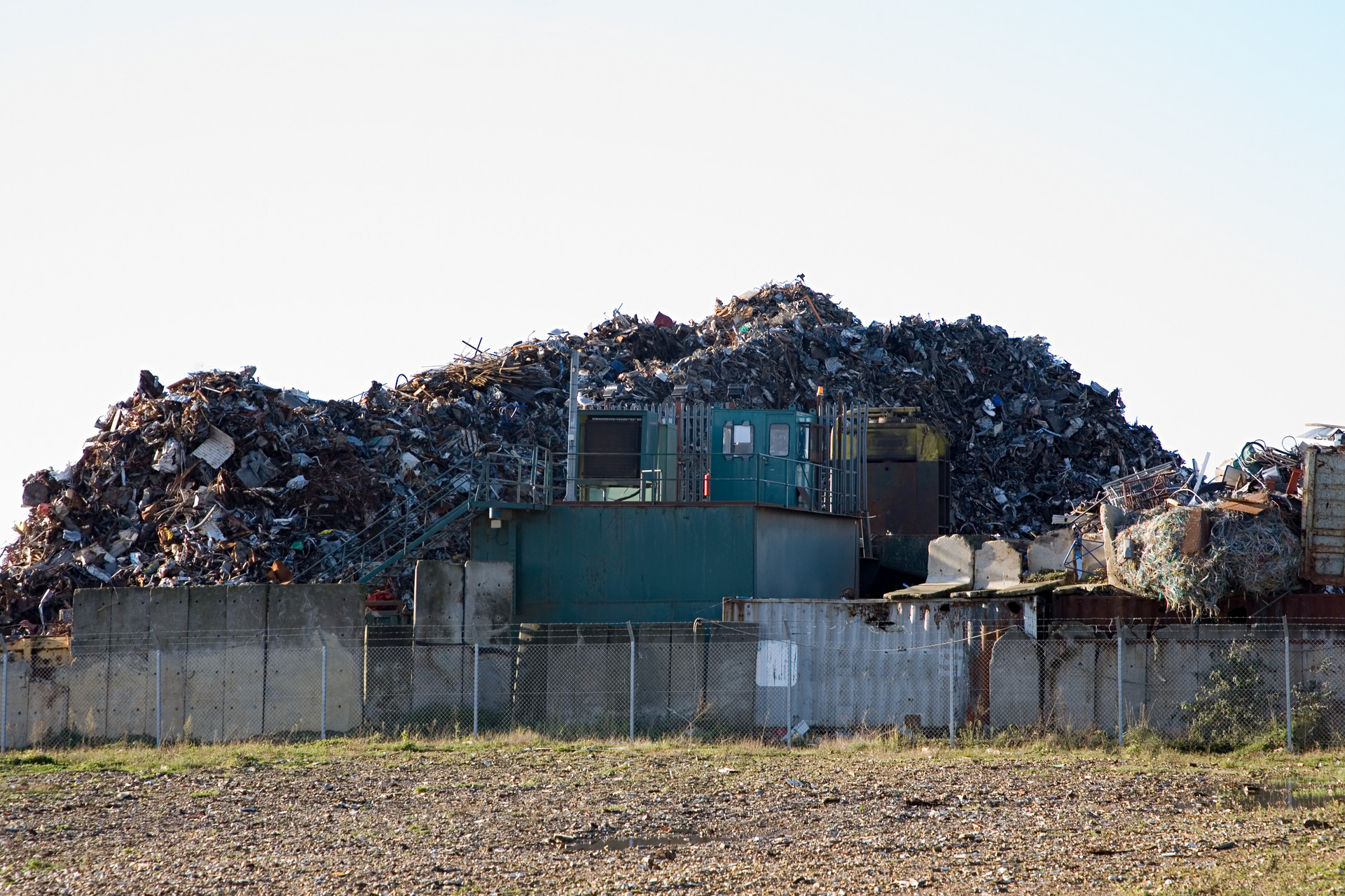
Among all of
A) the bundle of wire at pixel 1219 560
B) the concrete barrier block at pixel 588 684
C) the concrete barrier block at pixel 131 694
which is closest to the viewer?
the bundle of wire at pixel 1219 560

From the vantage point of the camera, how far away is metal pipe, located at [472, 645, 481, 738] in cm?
2042

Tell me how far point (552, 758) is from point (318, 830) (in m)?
5.18

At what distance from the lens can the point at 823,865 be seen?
11.7m

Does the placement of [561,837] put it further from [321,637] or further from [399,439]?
[399,439]

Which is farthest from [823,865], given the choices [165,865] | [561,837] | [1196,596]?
[1196,596]

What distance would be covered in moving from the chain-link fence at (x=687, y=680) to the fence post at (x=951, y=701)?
5 centimetres

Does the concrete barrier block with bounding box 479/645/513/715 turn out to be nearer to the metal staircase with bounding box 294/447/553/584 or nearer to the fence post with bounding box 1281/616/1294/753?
the metal staircase with bounding box 294/447/553/584

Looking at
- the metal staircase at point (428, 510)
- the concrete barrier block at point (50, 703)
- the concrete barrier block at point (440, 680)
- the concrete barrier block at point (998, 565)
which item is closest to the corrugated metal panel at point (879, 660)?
the concrete barrier block at point (998, 565)

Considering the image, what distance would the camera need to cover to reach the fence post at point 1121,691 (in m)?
18.4

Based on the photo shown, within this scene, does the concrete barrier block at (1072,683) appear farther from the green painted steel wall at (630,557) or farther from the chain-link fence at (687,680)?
the green painted steel wall at (630,557)

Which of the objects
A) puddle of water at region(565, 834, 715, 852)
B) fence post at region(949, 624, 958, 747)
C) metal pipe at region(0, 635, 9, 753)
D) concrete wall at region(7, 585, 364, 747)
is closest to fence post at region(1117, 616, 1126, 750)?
fence post at region(949, 624, 958, 747)

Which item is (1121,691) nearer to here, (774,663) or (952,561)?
(952,561)

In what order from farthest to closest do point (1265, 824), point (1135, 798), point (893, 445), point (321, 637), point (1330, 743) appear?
point (893, 445)
point (321, 637)
point (1330, 743)
point (1135, 798)
point (1265, 824)

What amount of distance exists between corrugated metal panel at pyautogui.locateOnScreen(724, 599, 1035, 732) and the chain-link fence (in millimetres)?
25
